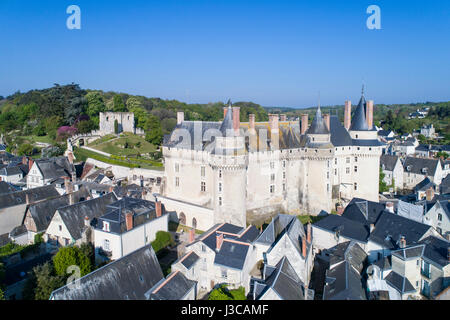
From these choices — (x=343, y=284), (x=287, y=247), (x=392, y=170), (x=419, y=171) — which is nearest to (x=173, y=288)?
(x=287, y=247)

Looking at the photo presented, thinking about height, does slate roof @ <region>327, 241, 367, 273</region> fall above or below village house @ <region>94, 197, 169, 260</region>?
below

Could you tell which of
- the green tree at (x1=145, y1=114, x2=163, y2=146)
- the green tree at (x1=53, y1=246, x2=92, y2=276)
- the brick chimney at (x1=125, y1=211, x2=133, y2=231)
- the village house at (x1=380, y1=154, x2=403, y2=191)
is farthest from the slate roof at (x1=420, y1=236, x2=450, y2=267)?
the green tree at (x1=145, y1=114, x2=163, y2=146)

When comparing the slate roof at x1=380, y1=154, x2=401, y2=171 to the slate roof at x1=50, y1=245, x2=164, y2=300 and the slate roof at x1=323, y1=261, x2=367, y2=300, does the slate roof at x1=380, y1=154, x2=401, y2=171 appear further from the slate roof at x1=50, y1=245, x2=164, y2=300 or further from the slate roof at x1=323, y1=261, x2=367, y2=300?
the slate roof at x1=50, y1=245, x2=164, y2=300

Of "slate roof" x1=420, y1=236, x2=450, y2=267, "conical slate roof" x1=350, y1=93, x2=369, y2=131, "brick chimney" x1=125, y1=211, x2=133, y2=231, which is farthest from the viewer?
"conical slate roof" x1=350, y1=93, x2=369, y2=131

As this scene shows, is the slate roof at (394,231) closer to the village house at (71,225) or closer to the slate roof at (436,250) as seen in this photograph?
the slate roof at (436,250)

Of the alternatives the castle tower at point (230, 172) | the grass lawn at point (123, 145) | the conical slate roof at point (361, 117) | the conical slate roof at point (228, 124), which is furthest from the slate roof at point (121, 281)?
the grass lawn at point (123, 145)
